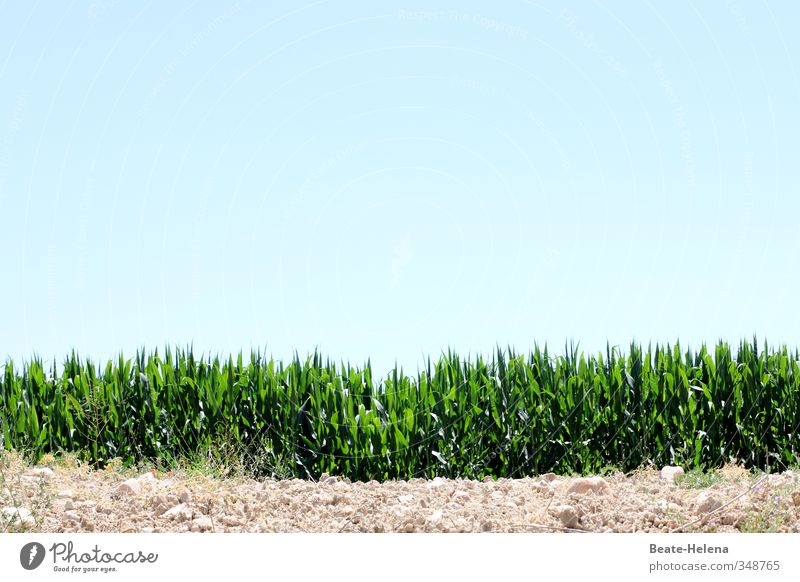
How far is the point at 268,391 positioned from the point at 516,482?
3.51 metres

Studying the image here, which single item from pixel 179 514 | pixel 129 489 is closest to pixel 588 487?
pixel 179 514

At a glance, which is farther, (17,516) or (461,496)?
(461,496)

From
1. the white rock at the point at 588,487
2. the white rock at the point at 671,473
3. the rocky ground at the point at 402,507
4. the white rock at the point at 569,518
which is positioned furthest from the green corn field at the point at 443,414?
the white rock at the point at 569,518

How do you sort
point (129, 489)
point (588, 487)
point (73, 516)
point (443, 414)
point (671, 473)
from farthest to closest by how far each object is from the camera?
point (443, 414) < point (671, 473) < point (129, 489) < point (588, 487) < point (73, 516)

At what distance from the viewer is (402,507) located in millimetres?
6516

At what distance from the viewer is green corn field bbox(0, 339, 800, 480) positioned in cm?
999

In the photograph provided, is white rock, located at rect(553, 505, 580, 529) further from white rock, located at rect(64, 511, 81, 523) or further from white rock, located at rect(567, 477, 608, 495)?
white rock, located at rect(64, 511, 81, 523)

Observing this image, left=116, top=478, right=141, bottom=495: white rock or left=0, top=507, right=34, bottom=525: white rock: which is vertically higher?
left=0, top=507, right=34, bottom=525: white rock

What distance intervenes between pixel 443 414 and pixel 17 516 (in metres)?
5.10

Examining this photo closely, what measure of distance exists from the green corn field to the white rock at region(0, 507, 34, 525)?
355 centimetres

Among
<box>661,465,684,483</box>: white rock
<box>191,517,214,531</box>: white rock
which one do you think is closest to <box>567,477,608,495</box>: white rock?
<box>661,465,684,483</box>: white rock

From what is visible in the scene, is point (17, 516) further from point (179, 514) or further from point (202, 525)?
point (202, 525)

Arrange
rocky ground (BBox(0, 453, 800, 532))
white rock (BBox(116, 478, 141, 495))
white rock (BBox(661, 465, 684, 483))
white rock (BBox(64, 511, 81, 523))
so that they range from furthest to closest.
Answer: white rock (BBox(661, 465, 684, 483))
white rock (BBox(116, 478, 141, 495))
white rock (BBox(64, 511, 81, 523))
rocky ground (BBox(0, 453, 800, 532))

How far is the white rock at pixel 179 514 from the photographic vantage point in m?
6.37
